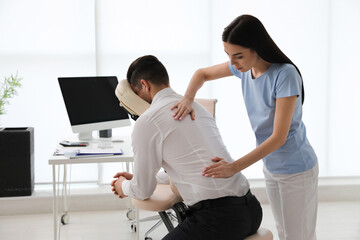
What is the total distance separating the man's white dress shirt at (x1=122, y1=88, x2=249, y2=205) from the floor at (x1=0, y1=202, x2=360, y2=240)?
5.27 feet

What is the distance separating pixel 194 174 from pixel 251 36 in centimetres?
51

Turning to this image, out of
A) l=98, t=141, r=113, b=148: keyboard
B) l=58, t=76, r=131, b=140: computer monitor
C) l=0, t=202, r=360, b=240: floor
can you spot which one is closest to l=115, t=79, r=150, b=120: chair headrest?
l=98, t=141, r=113, b=148: keyboard

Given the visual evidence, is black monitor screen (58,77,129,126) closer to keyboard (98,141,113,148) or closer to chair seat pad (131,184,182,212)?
keyboard (98,141,113,148)

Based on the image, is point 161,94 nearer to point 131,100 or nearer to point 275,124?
point 131,100

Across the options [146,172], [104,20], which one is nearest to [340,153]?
[104,20]

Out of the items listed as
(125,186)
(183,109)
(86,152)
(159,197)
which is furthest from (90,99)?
(183,109)

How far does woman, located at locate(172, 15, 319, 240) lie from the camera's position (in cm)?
170

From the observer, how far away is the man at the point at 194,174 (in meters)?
1.66

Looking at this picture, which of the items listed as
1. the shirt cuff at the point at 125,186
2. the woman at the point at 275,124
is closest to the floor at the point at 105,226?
the shirt cuff at the point at 125,186

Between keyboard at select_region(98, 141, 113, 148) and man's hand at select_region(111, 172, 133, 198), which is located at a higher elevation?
keyboard at select_region(98, 141, 113, 148)

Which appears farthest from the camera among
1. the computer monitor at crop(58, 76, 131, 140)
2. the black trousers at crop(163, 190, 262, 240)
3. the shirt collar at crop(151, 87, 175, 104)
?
the computer monitor at crop(58, 76, 131, 140)

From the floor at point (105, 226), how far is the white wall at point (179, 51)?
44 cm

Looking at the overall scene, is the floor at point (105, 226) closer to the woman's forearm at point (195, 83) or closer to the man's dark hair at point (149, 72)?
the woman's forearm at point (195, 83)

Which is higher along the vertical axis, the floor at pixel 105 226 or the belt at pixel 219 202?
the belt at pixel 219 202
